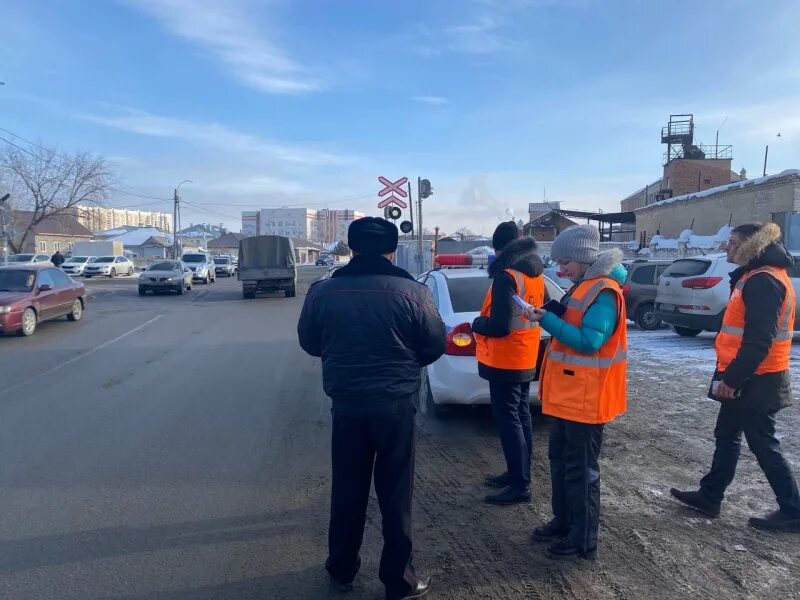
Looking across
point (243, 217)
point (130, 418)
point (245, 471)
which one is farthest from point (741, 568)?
point (243, 217)

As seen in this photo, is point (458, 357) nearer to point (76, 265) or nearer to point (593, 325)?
point (593, 325)

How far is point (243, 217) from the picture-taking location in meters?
148

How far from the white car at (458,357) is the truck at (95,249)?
212 feet

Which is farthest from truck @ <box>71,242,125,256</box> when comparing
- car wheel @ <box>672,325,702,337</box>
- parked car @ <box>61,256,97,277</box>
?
car wheel @ <box>672,325,702,337</box>

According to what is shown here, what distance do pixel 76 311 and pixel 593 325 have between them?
52.8 feet

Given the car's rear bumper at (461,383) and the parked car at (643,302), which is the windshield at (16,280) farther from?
the parked car at (643,302)

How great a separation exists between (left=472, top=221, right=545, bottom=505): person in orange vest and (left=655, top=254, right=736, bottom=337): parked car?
8063mm

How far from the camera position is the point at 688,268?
1218 cm

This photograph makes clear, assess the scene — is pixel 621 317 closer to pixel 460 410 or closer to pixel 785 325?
pixel 785 325

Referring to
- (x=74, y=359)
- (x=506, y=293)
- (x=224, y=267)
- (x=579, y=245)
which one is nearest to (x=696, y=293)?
(x=506, y=293)

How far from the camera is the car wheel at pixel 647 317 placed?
1455 cm

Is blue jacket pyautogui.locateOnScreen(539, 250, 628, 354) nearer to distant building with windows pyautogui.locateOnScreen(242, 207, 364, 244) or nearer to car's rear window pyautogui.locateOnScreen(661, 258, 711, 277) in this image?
car's rear window pyautogui.locateOnScreen(661, 258, 711, 277)

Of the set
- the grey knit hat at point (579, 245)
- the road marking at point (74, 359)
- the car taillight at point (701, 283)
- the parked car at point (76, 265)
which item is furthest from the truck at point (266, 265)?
the grey knit hat at point (579, 245)

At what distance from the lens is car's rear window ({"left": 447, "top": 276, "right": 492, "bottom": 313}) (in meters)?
6.76
